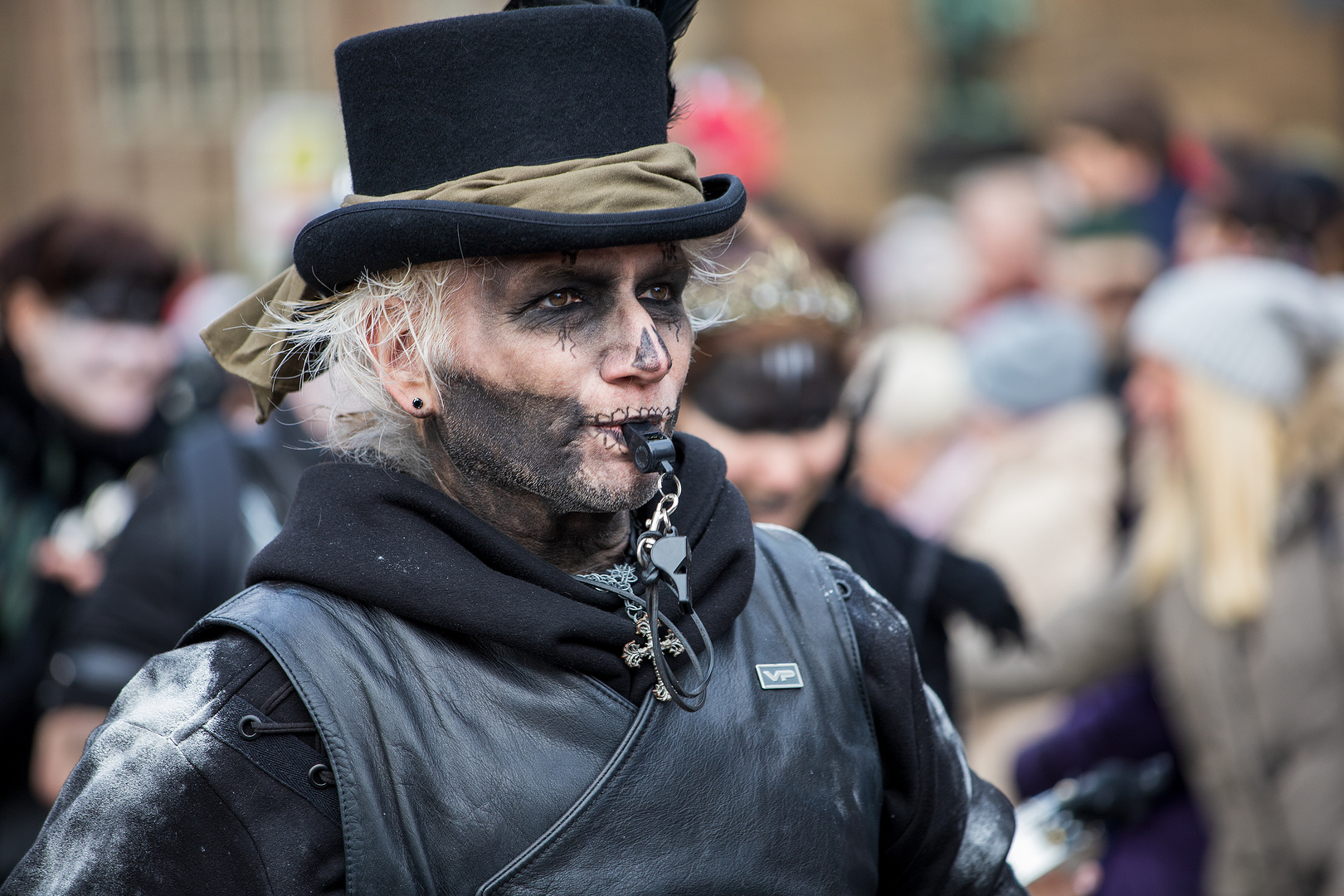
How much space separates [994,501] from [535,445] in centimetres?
297

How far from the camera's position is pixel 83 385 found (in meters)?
4.14

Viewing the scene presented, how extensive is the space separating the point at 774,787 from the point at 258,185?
712 cm

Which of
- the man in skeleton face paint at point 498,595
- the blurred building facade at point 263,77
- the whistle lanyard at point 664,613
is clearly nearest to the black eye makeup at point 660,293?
the man in skeleton face paint at point 498,595

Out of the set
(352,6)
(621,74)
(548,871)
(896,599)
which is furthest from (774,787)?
(352,6)

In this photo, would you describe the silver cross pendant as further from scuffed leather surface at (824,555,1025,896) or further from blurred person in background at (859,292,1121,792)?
blurred person in background at (859,292,1121,792)

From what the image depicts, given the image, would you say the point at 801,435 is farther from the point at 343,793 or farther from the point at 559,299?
the point at 343,793

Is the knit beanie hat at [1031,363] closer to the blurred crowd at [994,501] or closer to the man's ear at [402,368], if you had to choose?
the blurred crowd at [994,501]

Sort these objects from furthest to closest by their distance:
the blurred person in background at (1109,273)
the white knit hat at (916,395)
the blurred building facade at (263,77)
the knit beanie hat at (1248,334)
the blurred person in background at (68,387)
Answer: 1. the blurred building facade at (263,77)
2. the blurred person in background at (1109,273)
3. the white knit hat at (916,395)
4. the blurred person in background at (68,387)
5. the knit beanie hat at (1248,334)

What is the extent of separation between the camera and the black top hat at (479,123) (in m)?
1.54

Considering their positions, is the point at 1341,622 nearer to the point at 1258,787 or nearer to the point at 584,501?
the point at 1258,787

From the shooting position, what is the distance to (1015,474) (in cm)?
441

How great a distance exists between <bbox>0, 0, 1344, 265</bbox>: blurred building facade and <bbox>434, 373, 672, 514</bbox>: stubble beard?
593 inches

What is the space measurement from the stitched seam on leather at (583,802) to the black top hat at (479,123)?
0.54 meters

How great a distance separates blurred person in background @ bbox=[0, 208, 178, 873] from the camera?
3.97 meters
